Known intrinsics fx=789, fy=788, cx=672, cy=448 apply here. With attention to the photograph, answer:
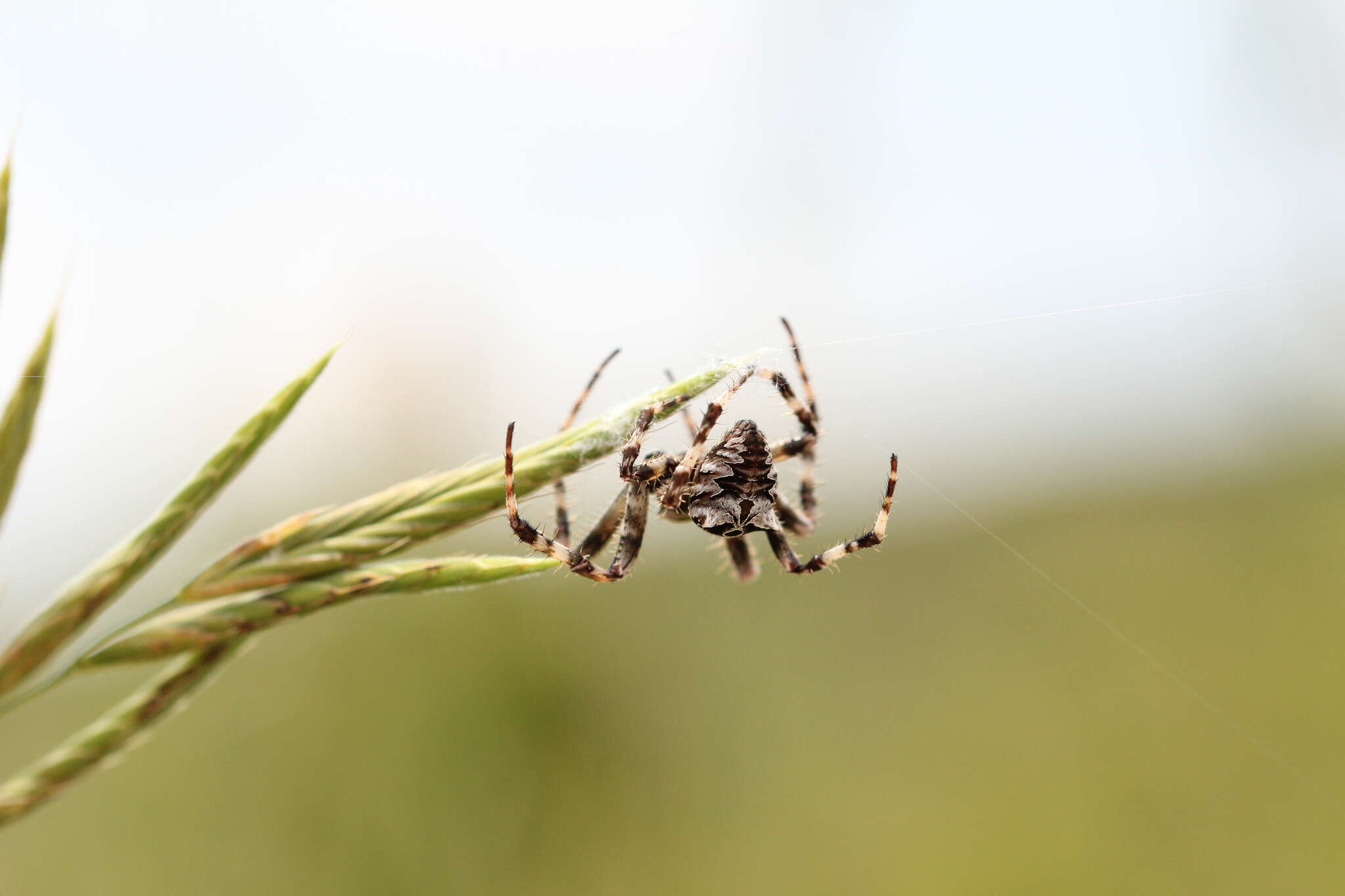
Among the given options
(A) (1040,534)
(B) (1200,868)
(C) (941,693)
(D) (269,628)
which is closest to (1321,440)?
(A) (1040,534)

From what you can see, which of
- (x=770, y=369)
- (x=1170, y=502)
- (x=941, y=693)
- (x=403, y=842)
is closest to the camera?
(x=770, y=369)

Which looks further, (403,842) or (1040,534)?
(1040,534)

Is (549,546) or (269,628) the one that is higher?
(269,628)

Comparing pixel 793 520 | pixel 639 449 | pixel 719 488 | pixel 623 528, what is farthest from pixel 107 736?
pixel 793 520

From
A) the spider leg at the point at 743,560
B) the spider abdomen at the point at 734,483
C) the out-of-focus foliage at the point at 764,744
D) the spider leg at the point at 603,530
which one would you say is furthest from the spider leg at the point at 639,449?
the out-of-focus foliage at the point at 764,744

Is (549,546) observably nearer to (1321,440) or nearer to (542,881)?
(542,881)

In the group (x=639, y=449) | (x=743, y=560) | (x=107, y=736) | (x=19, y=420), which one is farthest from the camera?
(x=743, y=560)

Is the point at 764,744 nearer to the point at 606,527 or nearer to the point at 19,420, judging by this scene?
the point at 606,527
